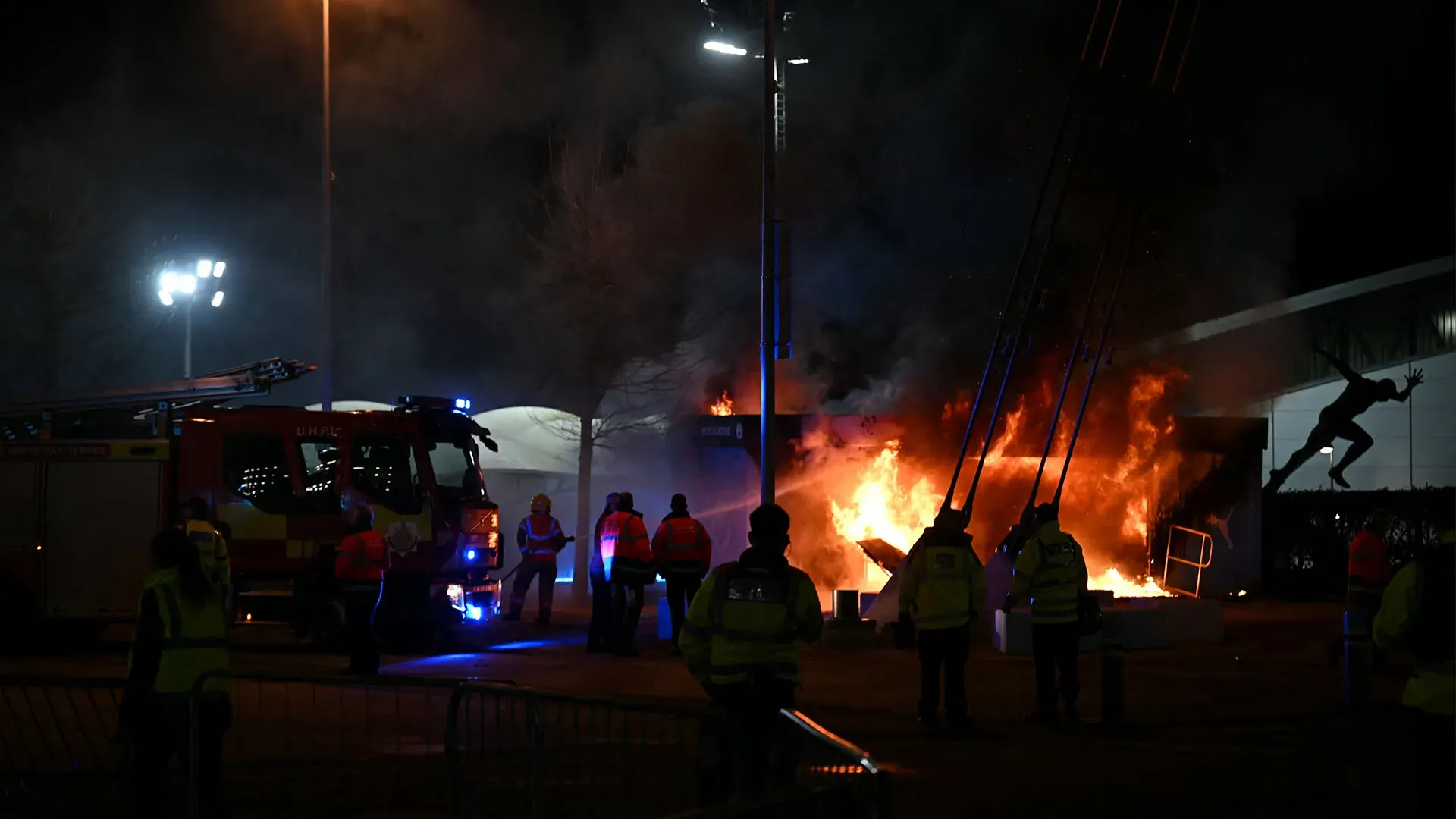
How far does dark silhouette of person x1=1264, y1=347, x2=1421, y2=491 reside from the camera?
27.0 meters

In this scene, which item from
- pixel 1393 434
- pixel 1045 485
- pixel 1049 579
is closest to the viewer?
pixel 1049 579

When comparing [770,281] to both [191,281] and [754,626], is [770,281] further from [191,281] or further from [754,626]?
[191,281]

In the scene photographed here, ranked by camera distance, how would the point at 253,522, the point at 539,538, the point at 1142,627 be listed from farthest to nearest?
1. the point at 539,538
2. the point at 1142,627
3. the point at 253,522

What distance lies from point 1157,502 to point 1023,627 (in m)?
6.35

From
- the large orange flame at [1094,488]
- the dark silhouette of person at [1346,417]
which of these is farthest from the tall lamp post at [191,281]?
the dark silhouette of person at [1346,417]

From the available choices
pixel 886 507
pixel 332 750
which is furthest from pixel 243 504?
pixel 886 507

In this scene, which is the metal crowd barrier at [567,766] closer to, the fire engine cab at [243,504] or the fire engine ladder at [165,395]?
the fire engine cab at [243,504]

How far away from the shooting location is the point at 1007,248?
25641 mm

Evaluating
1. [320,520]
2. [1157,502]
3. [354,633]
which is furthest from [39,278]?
[1157,502]

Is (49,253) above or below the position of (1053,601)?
above

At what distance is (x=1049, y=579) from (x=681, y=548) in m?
4.49

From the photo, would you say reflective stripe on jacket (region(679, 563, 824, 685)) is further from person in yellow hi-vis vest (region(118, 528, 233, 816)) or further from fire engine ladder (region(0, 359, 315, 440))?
fire engine ladder (region(0, 359, 315, 440))

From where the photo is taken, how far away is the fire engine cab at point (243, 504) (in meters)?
14.0

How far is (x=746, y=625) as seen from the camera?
6043mm
